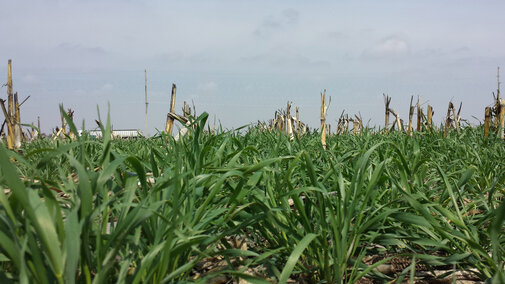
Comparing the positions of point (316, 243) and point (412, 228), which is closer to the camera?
point (316, 243)

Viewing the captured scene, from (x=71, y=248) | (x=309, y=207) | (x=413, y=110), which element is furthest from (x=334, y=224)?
(x=413, y=110)

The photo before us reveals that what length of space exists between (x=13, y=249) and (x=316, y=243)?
950 millimetres

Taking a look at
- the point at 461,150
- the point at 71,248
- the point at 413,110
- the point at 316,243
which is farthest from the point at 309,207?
the point at 413,110

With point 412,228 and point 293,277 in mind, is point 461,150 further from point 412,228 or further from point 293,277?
point 293,277

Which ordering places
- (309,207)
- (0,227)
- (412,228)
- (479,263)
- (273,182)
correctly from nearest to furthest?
(0,227) → (479,263) → (309,207) → (412,228) → (273,182)

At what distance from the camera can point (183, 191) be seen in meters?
1.55

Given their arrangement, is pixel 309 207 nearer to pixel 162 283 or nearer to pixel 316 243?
pixel 316 243

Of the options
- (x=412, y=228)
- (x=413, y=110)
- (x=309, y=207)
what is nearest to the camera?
(x=309, y=207)

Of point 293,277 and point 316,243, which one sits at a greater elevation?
point 316,243

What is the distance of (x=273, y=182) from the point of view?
84.3 inches

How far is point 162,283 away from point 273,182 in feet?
3.44

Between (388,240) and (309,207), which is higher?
(309,207)

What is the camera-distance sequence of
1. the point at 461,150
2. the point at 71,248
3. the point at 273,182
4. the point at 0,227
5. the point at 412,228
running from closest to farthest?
the point at 71,248 → the point at 0,227 → the point at 412,228 → the point at 273,182 → the point at 461,150

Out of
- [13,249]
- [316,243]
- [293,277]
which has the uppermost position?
[13,249]
